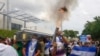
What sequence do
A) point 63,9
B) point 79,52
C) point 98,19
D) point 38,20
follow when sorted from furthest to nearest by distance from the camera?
point 98,19 < point 38,20 < point 79,52 < point 63,9

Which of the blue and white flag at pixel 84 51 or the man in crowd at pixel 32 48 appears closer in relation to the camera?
the man in crowd at pixel 32 48

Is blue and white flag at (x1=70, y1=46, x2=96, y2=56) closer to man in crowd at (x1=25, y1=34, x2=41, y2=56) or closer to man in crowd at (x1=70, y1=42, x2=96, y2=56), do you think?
man in crowd at (x1=70, y1=42, x2=96, y2=56)

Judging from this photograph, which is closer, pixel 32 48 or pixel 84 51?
pixel 32 48

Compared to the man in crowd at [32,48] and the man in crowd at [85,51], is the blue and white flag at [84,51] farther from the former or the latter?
the man in crowd at [32,48]

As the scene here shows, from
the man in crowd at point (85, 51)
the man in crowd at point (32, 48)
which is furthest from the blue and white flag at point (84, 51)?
the man in crowd at point (32, 48)

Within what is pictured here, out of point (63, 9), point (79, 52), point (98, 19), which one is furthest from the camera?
point (98, 19)

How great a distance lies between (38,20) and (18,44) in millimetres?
22246

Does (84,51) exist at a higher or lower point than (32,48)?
lower

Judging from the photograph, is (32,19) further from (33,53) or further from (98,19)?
(98,19)

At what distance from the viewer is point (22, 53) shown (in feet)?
40.5

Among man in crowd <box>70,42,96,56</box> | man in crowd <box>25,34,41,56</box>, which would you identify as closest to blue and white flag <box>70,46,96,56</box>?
man in crowd <box>70,42,96,56</box>

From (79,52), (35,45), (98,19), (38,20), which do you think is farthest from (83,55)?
(98,19)

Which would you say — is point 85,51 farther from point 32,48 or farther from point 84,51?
point 32,48

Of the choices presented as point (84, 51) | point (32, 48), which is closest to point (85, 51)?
point (84, 51)
